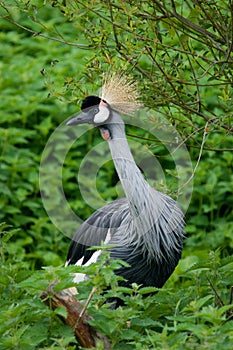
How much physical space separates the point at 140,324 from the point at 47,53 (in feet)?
17.3

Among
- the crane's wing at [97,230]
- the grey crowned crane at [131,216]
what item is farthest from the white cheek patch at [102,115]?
the crane's wing at [97,230]

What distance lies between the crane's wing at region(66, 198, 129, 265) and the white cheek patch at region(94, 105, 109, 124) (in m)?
0.53

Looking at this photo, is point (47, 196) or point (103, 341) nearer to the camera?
point (103, 341)

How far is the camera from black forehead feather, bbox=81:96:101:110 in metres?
3.86

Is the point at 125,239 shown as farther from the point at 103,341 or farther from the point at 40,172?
the point at 40,172

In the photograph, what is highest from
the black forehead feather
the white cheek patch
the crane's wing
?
the black forehead feather

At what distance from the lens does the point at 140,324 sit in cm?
304

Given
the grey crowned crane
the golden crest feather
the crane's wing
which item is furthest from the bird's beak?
the crane's wing

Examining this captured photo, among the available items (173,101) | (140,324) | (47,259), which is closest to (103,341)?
(140,324)

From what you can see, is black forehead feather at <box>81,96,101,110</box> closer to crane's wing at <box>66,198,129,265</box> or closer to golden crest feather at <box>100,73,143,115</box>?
golden crest feather at <box>100,73,143,115</box>

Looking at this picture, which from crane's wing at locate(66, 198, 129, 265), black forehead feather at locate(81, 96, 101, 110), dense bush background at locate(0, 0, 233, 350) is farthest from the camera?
crane's wing at locate(66, 198, 129, 265)

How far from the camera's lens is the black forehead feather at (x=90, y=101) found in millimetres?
3857

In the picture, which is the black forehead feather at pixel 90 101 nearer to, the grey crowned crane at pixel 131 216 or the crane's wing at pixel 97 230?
the grey crowned crane at pixel 131 216

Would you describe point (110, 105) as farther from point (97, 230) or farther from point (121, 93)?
point (97, 230)
